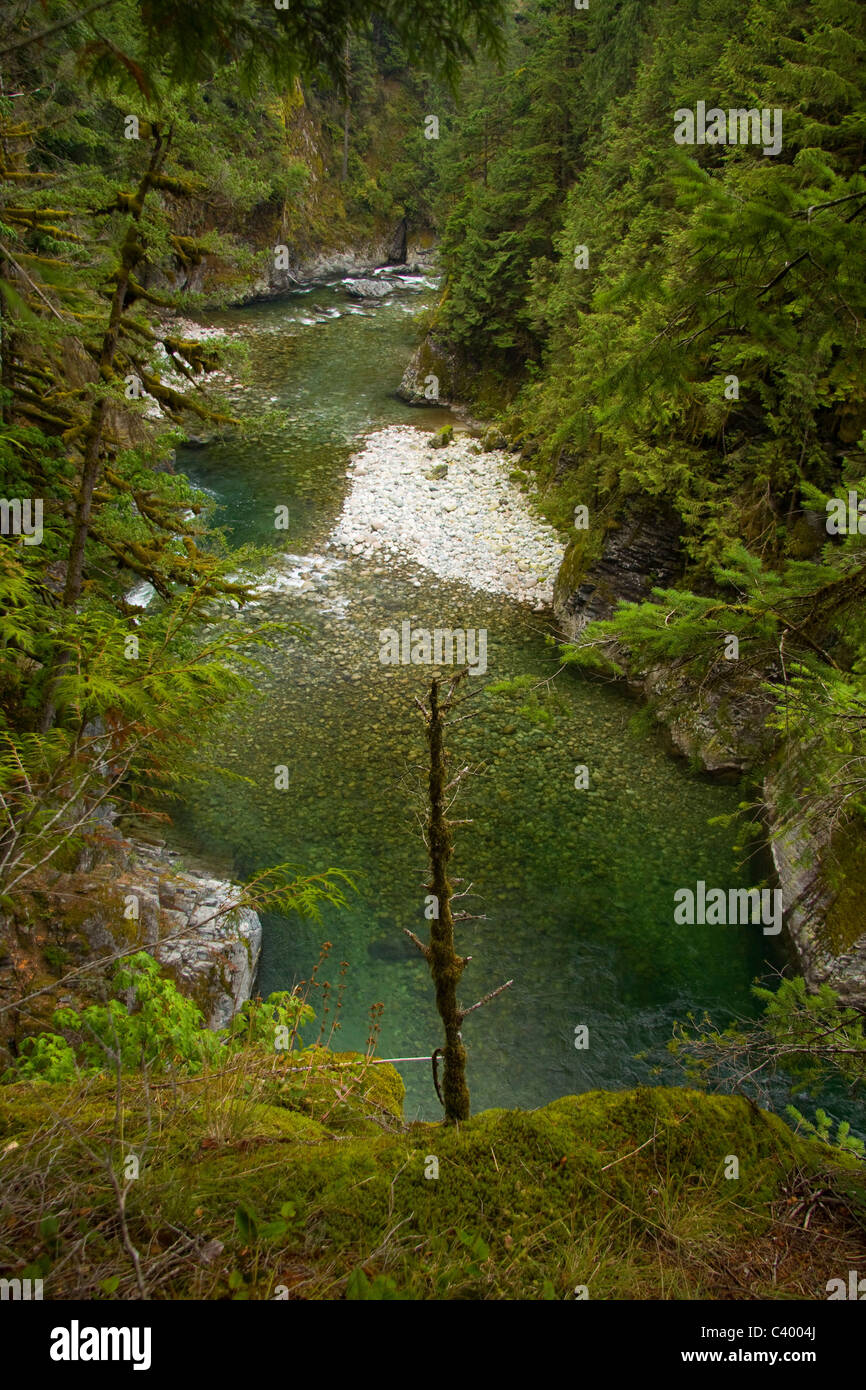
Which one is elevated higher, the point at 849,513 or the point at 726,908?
the point at 849,513

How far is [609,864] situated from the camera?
9.73 m

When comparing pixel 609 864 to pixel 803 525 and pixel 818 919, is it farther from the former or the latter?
pixel 803 525

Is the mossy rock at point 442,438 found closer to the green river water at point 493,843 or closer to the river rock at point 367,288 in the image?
the green river water at point 493,843

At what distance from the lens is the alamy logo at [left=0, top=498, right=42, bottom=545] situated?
606 cm

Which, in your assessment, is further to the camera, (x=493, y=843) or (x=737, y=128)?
(x=737, y=128)

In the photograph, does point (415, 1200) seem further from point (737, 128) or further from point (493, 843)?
point (737, 128)

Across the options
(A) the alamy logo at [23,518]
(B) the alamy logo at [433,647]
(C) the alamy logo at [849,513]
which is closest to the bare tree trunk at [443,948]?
(C) the alamy logo at [849,513]

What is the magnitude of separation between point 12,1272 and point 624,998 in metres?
7.23

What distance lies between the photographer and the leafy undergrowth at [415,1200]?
87.7 inches

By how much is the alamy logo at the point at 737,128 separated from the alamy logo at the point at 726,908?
10.8m

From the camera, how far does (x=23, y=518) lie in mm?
6254

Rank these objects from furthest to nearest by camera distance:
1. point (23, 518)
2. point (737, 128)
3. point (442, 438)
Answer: point (442, 438)
point (737, 128)
point (23, 518)

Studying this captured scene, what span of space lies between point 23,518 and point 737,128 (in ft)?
40.1
